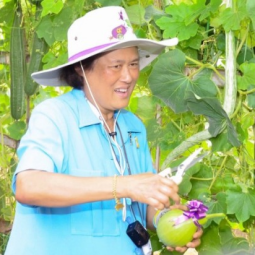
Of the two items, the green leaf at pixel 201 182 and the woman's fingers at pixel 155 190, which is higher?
the woman's fingers at pixel 155 190

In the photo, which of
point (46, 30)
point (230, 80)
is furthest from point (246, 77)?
point (46, 30)

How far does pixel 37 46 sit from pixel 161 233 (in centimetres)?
117

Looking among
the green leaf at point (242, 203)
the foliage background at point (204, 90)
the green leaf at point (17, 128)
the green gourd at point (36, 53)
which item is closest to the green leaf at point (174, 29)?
the foliage background at point (204, 90)

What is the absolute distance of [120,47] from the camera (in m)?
1.72

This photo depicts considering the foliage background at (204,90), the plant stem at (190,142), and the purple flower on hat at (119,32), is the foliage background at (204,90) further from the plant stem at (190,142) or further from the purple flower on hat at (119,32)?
the purple flower on hat at (119,32)

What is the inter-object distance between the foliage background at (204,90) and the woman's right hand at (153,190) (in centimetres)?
48

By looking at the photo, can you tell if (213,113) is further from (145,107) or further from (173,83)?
(145,107)

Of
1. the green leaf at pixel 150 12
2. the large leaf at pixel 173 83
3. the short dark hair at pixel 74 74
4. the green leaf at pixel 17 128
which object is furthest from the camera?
the green leaf at pixel 17 128

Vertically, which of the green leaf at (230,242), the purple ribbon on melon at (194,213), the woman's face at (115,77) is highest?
the woman's face at (115,77)

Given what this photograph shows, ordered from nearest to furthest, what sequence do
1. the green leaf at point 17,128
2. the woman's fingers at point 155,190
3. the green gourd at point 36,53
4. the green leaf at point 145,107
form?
the woman's fingers at point 155,190, the green leaf at point 145,107, the green gourd at point 36,53, the green leaf at point 17,128

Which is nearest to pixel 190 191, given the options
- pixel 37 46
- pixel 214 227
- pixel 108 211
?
pixel 214 227

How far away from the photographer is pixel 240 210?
2.01 metres

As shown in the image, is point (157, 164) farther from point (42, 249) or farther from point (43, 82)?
point (42, 249)

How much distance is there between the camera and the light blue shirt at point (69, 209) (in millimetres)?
1613
